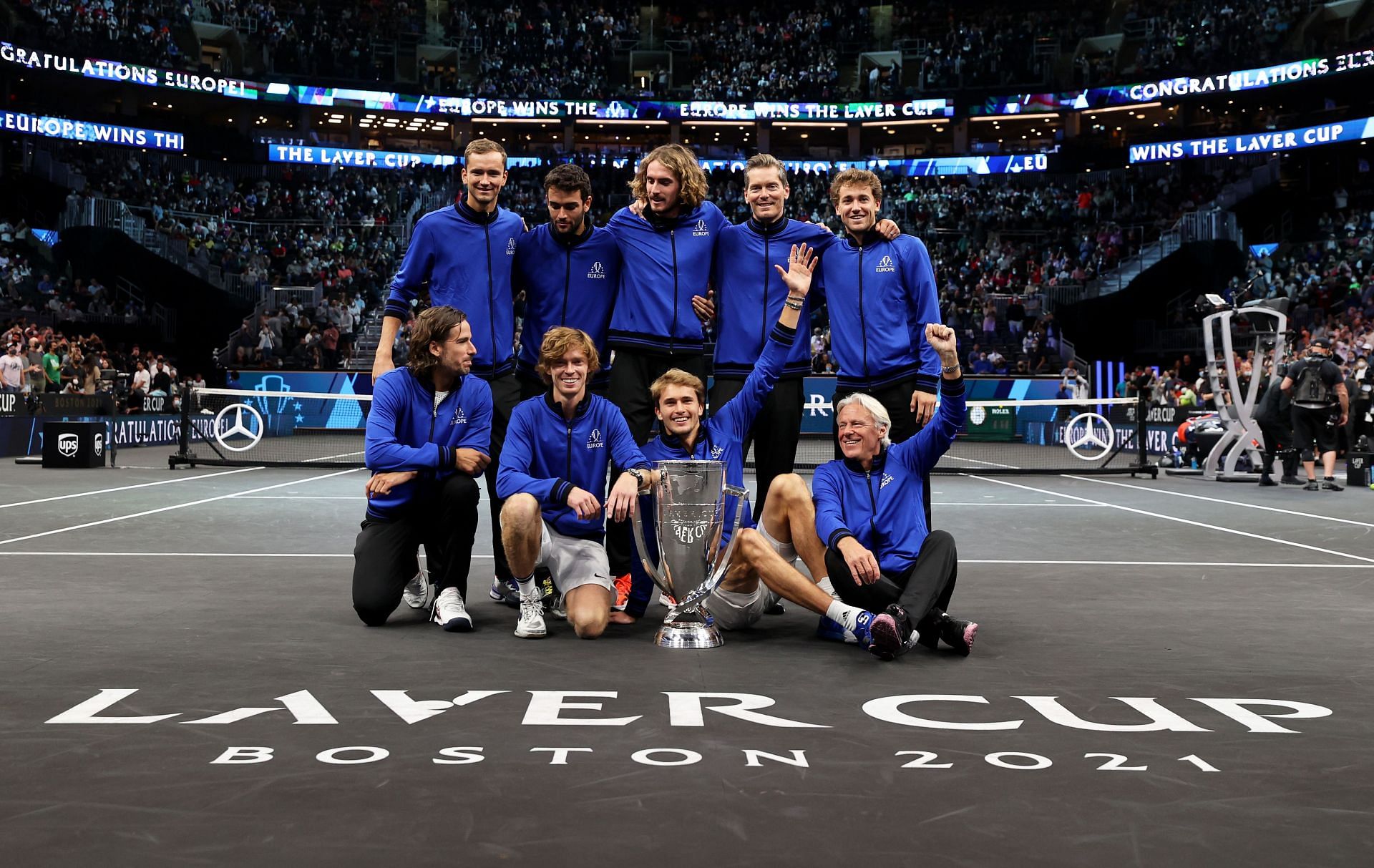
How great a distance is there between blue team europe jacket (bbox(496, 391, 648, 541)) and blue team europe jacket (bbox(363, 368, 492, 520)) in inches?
11.2

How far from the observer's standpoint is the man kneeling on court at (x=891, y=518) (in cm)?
511

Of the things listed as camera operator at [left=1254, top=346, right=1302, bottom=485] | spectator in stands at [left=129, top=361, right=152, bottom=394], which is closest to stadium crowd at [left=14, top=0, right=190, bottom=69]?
spectator in stands at [left=129, top=361, right=152, bottom=394]

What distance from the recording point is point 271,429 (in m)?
27.3

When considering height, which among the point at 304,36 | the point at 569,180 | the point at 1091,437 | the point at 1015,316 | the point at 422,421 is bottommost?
the point at 1091,437

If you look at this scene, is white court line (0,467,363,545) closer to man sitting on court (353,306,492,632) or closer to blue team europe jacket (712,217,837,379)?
man sitting on court (353,306,492,632)

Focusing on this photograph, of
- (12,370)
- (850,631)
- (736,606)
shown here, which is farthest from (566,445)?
(12,370)

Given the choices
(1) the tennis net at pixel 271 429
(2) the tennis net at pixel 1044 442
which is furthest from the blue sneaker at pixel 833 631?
(1) the tennis net at pixel 271 429

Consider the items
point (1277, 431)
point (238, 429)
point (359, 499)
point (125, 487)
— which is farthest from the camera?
point (238, 429)

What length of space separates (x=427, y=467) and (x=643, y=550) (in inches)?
43.2

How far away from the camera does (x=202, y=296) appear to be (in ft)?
119

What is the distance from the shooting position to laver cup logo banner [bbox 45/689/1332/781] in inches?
136

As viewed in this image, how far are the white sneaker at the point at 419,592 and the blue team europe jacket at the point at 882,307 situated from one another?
2280 mm

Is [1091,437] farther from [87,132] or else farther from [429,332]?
[87,132]

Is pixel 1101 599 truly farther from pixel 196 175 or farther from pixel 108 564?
pixel 196 175
